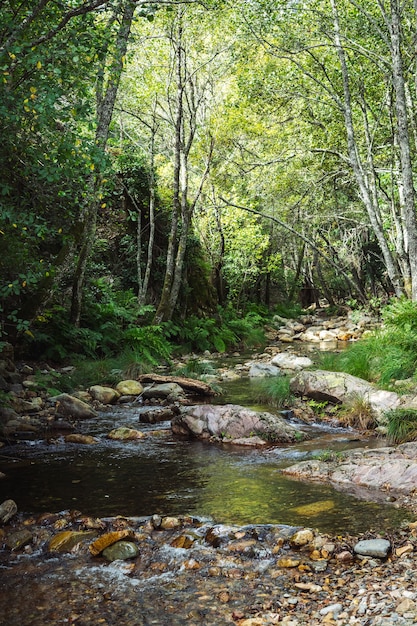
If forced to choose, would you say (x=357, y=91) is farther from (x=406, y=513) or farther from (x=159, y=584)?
(x=159, y=584)

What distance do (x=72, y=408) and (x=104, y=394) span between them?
1.33 metres

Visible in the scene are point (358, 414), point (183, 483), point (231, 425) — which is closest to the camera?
point (183, 483)

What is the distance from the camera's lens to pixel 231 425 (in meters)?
8.20

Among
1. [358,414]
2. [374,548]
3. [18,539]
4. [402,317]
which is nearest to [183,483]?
[18,539]

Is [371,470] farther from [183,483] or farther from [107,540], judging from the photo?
[107,540]

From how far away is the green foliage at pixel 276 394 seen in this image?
1007cm

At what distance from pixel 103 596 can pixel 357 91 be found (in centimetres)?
1505

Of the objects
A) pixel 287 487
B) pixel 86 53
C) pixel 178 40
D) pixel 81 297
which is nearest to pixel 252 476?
pixel 287 487

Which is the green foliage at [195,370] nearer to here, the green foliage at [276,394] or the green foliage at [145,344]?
the green foliage at [145,344]

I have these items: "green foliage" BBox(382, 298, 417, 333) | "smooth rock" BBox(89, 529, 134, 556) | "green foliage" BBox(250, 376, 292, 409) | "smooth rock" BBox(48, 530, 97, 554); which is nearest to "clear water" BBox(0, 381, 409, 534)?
"smooth rock" BBox(48, 530, 97, 554)

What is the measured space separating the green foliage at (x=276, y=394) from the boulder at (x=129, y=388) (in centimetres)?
245

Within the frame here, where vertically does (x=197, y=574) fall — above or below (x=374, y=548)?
below

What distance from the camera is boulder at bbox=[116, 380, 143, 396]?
37.0 ft

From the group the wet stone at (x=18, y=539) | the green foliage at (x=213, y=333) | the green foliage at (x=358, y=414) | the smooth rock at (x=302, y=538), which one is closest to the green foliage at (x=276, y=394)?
the green foliage at (x=358, y=414)
